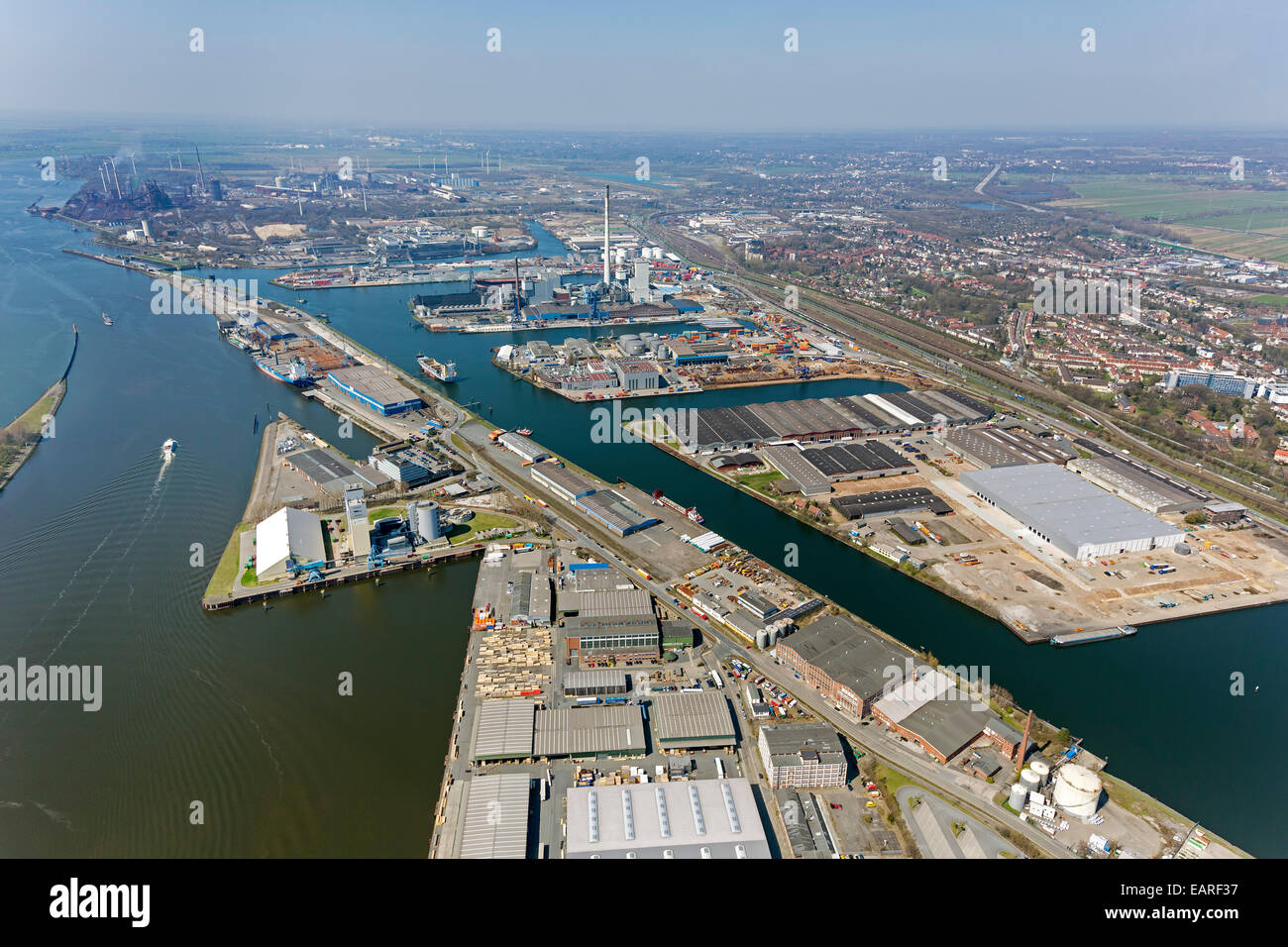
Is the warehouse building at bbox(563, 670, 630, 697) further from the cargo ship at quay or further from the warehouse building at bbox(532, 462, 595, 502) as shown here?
the cargo ship at quay

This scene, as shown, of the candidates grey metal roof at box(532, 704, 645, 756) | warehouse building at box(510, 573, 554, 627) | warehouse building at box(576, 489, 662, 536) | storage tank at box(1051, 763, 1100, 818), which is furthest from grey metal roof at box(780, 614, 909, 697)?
warehouse building at box(576, 489, 662, 536)

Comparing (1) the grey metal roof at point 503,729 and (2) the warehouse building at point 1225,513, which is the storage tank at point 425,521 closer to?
(1) the grey metal roof at point 503,729

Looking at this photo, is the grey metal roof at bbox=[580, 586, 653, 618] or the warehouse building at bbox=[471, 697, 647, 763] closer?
the warehouse building at bbox=[471, 697, 647, 763]

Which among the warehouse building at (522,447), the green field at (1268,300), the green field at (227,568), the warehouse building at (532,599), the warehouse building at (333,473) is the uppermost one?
the green field at (1268,300)

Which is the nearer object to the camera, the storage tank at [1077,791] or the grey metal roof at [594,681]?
the storage tank at [1077,791]

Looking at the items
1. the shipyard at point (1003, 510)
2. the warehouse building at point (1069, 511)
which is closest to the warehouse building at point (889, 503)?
the shipyard at point (1003, 510)
